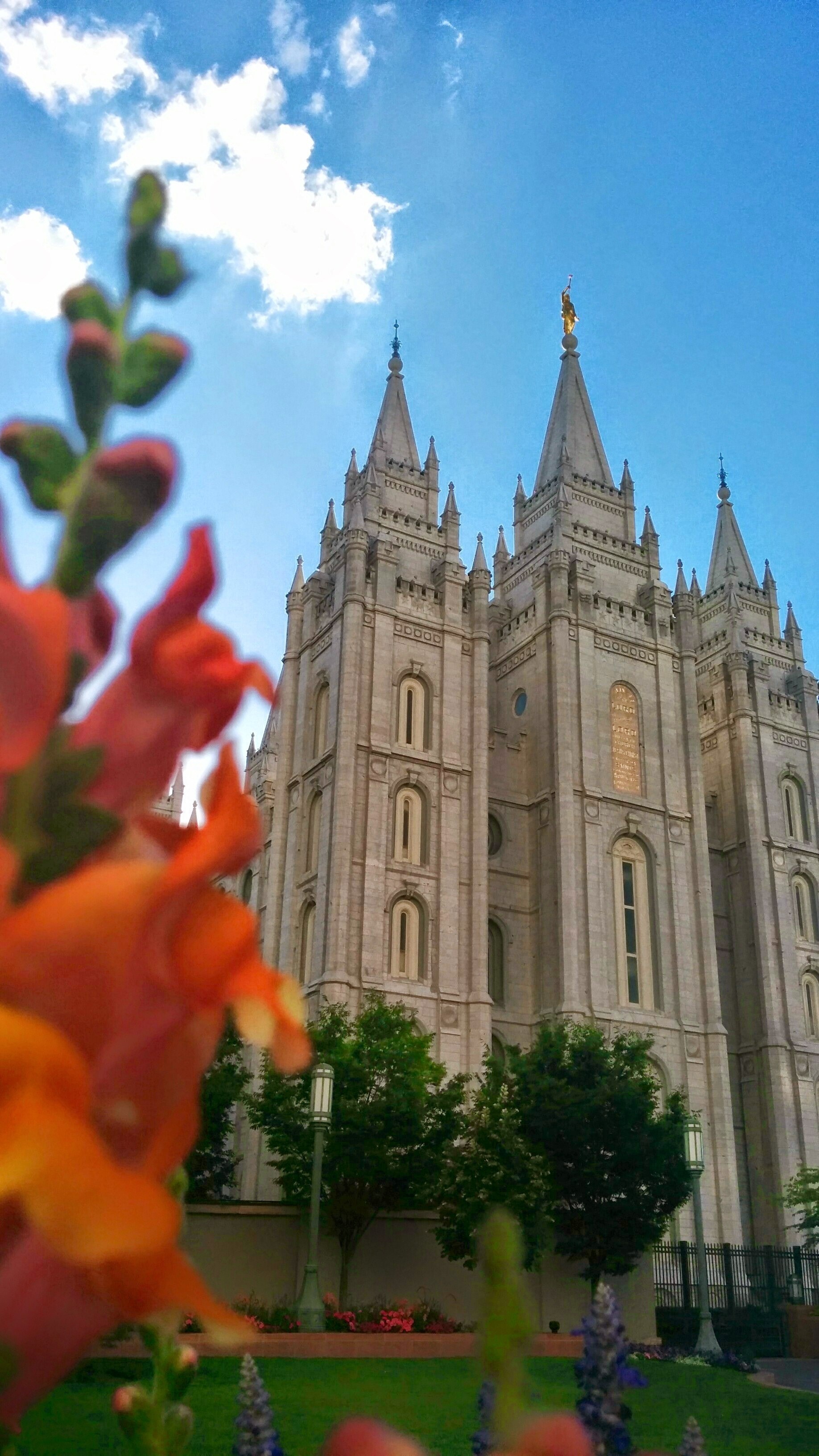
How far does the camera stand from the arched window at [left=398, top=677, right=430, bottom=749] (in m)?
40.5

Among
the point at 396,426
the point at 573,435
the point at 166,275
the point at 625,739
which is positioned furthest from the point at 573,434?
the point at 166,275

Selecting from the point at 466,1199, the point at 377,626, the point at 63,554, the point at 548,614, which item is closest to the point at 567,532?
the point at 548,614

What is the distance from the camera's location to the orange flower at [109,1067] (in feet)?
2.09

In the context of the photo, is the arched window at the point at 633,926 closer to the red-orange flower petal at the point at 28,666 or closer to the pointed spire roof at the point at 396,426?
the pointed spire roof at the point at 396,426

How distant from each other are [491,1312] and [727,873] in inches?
1978

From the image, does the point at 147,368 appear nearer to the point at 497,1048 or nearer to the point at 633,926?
the point at 497,1048

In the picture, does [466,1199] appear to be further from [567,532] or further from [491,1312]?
[567,532]

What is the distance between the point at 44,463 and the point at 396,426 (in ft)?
165

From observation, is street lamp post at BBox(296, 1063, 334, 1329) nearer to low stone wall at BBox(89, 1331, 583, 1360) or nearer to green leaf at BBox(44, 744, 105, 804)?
low stone wall at BBox(89, 1331, 583, 1360)

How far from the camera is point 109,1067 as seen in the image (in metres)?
0.75

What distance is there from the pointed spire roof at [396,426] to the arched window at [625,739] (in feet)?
42.1

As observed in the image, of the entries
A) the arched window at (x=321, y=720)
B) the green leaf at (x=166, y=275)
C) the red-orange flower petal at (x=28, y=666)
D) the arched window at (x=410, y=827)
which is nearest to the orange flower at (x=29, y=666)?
the red-orange flower petal at (x=28, y=666)

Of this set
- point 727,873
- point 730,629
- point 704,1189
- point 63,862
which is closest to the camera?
point 63,862

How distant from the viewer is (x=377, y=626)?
40.9m
